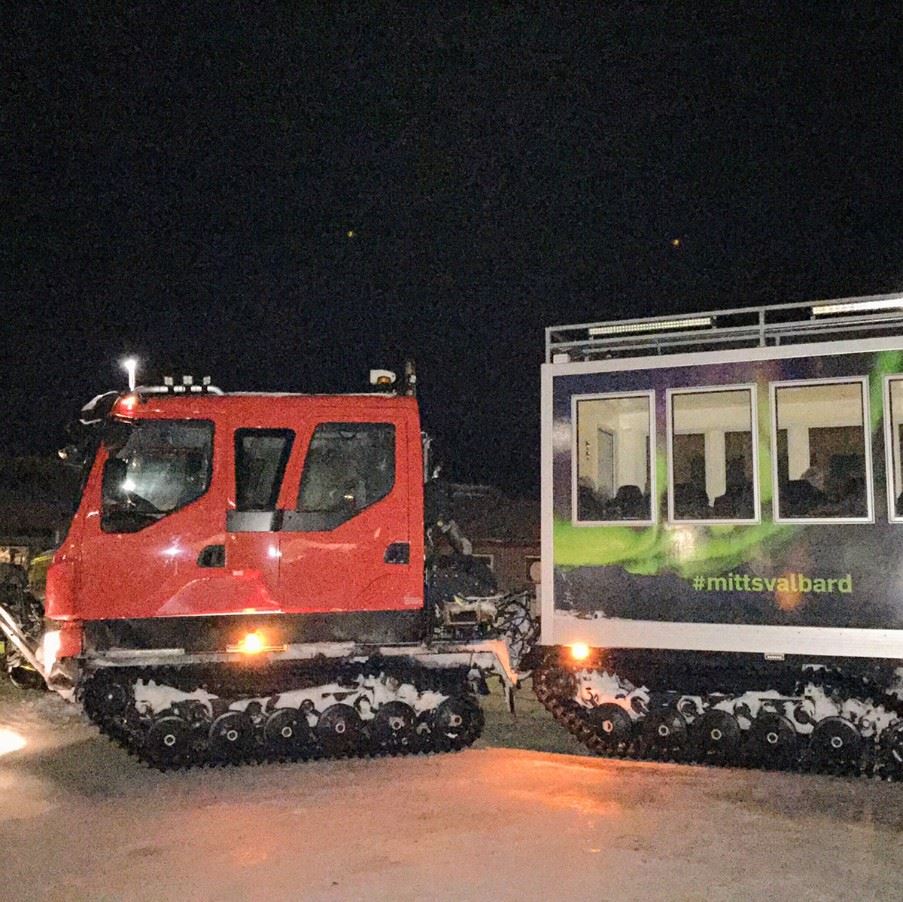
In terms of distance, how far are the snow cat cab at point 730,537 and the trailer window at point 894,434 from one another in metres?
0.02

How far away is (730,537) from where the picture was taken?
822 centimetres

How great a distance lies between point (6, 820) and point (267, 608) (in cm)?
237

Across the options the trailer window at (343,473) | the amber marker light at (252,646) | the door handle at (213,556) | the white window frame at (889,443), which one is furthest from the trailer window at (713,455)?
the door handle at (213,556)

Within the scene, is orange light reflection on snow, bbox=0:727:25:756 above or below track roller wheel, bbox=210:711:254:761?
below

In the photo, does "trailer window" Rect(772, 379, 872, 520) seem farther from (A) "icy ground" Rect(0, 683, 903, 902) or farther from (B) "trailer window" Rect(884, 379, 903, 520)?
(A) "icy ground" Rect(0, 683, 903, 902)

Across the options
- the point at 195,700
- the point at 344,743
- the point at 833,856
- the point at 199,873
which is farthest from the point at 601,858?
the point at 195,700

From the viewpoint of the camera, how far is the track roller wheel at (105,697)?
26.4 feet

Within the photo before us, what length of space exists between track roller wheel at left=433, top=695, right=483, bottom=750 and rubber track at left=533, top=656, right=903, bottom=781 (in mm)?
644

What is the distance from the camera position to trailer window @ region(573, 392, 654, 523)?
8648 mm

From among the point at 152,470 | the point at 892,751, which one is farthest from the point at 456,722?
the point at 892,751

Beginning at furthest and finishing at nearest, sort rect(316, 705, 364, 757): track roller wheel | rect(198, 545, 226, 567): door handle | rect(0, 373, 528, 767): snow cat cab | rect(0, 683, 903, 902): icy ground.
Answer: rect(316, 705, 364, 757): track roller wheel → rect(198, 545, 226, 567): door handle → rect(0, 373, 528, 767): snow cat cab → rect(0, 683, 903, 902): icy ground

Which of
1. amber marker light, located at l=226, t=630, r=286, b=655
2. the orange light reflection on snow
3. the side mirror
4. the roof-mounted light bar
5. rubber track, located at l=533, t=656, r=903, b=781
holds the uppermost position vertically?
the roof-mounted light bar

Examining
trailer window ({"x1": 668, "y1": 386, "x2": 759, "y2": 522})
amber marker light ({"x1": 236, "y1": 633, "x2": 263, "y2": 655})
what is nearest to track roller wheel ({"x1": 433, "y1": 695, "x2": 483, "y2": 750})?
amber marker light ({"x1": 236, "y1": 633, "x2": 263, "y2": 655})

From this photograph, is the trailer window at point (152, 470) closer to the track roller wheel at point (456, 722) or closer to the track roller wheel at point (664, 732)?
the track roller wheel at point (456, 722)
